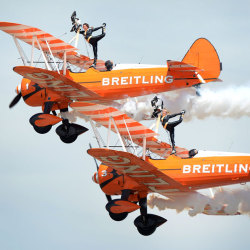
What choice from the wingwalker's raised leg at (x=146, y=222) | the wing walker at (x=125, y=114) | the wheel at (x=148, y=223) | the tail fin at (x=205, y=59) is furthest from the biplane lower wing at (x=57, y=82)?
A: the wheel at (x=148, y=223)

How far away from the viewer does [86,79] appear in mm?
30781

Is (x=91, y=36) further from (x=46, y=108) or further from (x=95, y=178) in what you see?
(x=95, y=178)

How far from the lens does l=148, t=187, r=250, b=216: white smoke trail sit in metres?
29.5

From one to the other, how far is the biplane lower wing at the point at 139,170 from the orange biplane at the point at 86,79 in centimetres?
317

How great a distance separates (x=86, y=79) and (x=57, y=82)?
1.26 m

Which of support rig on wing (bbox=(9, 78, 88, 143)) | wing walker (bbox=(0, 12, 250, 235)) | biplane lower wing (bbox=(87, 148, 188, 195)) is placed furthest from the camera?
support rig on wing (bbox=(9, 78, 88, 143))

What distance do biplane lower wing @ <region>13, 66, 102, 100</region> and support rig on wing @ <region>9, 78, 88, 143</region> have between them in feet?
1.68

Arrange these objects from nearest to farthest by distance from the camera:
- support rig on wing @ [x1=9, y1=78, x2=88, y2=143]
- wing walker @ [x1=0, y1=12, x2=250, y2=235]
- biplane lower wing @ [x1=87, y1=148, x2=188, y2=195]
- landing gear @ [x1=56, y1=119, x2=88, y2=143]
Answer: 1. biplane lower wing @ [x1=87, y1=148, x2=188, y2=195]
2. wing walker @ [x1=0, y1=12, x2=250, y2=235]
3. support rig on wing @ [x1=9, y1=78, x2=88, y2=143]
4. landing gear @ [x1=56, y1=119, x2=88, y2=143]

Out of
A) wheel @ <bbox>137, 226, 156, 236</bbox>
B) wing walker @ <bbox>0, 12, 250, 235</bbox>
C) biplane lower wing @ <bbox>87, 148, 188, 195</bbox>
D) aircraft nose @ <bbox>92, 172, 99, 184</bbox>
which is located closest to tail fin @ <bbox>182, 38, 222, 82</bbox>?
wing walker @ <bbox>0, 12, 250, 235</bbox>

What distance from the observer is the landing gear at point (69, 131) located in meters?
31.3

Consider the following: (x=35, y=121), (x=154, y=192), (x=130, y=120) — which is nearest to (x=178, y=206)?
Result: (x=154, y=192)

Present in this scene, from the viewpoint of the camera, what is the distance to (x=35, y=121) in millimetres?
30625

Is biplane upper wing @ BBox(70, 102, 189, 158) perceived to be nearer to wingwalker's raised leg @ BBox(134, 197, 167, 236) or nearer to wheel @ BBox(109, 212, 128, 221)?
wingwalker's raised leg @ BBox(134, 197, 167, 236)

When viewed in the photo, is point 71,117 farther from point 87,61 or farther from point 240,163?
point 240,163
